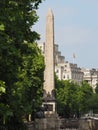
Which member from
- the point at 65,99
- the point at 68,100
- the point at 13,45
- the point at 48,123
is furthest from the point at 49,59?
the point at 68,100

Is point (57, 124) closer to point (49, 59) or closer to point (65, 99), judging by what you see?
point (49, 59)

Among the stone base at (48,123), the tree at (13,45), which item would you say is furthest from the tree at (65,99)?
the tree at (13,45)

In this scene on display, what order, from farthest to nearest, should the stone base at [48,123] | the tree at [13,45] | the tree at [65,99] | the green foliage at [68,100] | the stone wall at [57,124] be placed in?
the green foliage at [68,100], the tree at [65,99], the stone base at [48,123], the stone wall at [57,124], the tree at [13,45]

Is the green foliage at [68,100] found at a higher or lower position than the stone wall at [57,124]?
higher

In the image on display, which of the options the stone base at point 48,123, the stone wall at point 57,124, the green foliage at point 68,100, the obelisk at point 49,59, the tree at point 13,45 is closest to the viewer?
the tree at point 13,45

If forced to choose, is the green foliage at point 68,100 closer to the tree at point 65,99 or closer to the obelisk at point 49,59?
the tree at point 65,99

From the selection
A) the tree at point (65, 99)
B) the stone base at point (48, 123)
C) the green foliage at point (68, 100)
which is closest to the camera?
the stone base at point (48, 123)

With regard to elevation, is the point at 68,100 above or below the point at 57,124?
above

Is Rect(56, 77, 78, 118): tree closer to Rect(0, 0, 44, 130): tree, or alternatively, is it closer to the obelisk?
the obelisk

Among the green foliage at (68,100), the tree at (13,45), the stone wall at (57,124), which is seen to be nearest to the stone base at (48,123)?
the stone wall at (57,124)

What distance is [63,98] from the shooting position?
113 meters

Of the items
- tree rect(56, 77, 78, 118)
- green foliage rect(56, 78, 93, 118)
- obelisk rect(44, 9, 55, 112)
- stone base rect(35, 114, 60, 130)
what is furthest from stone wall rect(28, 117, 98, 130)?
green foliage rect(56, 78, 93, 118)

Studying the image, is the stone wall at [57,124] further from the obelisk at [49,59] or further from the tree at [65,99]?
the tree at [65,99]

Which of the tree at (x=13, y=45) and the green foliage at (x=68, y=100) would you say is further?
the green foliage at (x=68, y=100)
